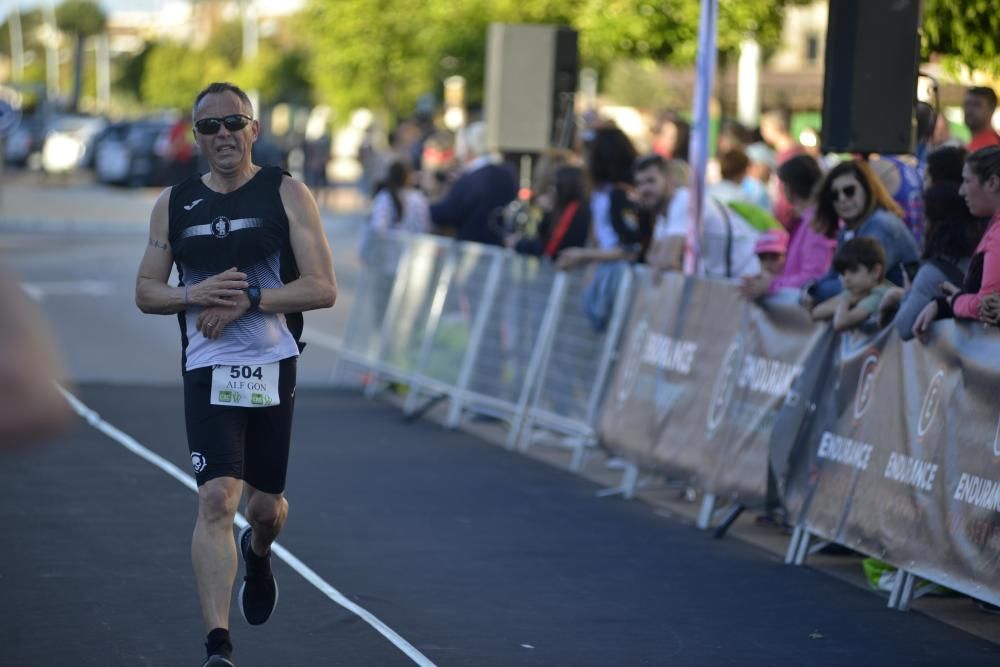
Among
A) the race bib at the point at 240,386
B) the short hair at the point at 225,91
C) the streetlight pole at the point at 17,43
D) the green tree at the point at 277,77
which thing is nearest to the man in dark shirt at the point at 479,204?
the short hair at the point at 225,91

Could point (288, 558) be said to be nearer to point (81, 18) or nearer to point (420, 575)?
point (420, 575)

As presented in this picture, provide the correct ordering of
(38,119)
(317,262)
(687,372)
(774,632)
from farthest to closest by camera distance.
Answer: (38,119), (687,372), (774,632), (317,262)

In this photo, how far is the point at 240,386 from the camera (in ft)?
19.7

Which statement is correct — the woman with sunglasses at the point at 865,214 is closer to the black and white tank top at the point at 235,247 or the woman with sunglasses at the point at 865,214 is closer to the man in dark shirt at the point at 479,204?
the black and white tank top at the point at 235,247

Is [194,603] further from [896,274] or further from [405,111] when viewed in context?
[405,111]

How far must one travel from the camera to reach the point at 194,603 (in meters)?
7.19

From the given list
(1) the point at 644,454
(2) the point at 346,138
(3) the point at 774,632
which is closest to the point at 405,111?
(2) the point at 346,138

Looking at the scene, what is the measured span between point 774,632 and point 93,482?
437 cm

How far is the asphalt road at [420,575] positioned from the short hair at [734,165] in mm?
2450

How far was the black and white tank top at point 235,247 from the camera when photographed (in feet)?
19.8

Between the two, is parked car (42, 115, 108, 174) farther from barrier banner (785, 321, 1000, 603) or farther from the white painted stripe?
barrier banner (785, 321, 1000, 603)

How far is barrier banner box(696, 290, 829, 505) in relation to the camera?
8805mm

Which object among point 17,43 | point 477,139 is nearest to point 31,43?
point 17,43

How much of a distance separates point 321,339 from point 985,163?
12169 millimetres
